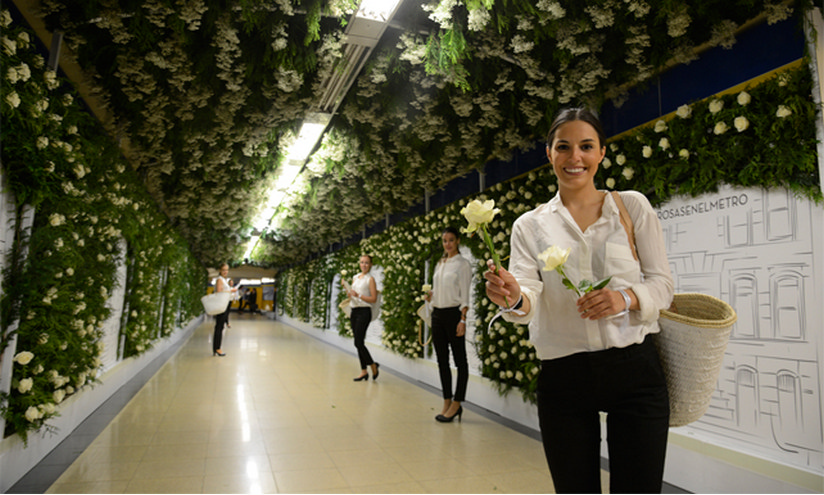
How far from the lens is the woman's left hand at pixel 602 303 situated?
1121 millimetres

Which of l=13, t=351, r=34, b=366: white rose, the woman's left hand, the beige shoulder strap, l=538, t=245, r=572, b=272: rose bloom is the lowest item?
l=13, t=351, r=34, b=366: white rose

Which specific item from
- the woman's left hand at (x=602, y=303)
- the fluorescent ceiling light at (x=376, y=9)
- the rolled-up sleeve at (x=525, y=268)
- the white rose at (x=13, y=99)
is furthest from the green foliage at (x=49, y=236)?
the woman's left hand at (x=602, y=303)

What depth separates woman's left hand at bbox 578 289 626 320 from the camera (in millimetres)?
1121

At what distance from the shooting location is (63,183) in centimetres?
279

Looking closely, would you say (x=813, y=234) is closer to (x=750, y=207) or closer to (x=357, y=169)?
(x=750, y=207)

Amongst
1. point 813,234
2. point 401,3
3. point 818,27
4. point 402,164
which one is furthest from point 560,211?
point 402,164

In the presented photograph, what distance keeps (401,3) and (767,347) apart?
300 centimetres

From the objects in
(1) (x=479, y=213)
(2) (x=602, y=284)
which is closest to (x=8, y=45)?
(1) (x=479, y=213)

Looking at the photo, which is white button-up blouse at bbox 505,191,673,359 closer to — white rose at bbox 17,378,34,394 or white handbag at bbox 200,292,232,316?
white rose at bbox 17,378,34,394

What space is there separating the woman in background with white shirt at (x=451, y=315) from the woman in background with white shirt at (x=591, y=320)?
9.21 feet

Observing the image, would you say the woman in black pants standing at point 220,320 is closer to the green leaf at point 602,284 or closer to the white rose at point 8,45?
the white rose at point 8,45

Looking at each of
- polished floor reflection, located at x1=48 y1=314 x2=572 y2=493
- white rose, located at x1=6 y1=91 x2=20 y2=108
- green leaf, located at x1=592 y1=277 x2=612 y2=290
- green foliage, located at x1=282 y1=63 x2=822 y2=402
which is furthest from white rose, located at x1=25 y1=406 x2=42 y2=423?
green leaf, located at x1=592 y1=277 x2=612 y2=290

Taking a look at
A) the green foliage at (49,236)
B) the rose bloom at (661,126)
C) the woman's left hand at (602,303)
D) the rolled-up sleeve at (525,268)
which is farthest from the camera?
the rose bloom at (661,126)

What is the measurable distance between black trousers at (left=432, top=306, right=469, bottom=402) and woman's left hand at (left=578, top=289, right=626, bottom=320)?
10.1 feet
